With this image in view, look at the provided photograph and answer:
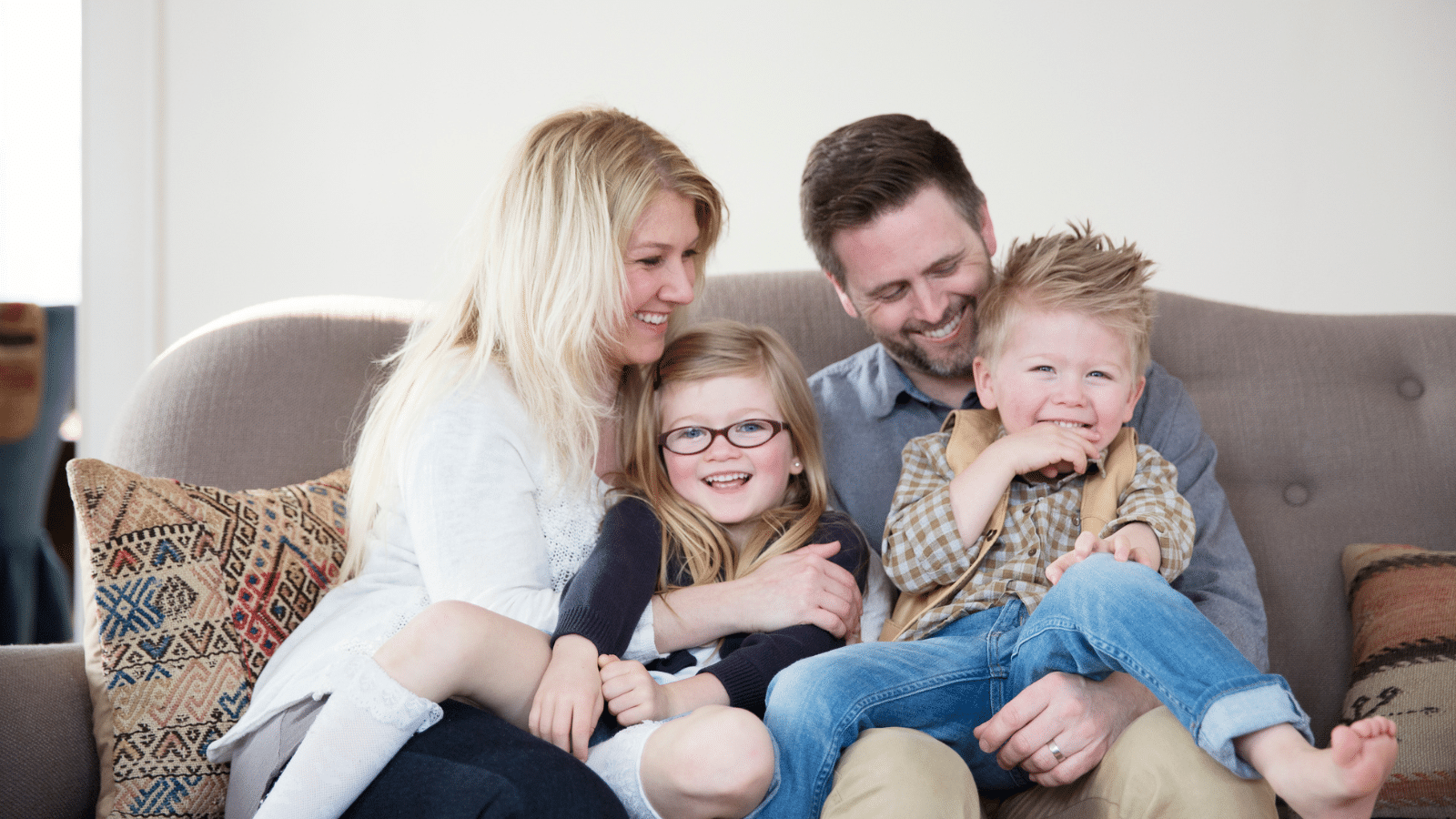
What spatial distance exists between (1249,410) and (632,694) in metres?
1.31

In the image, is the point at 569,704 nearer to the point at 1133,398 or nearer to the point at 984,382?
the point at 984,382

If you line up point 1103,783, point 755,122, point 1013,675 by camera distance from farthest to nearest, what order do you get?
point 755,122
point 1013,675
point 1103,783

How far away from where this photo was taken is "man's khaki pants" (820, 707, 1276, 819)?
1.00 metres

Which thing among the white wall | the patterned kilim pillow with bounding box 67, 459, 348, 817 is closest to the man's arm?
the white wall

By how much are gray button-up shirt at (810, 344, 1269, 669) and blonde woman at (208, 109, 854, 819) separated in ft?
1.19

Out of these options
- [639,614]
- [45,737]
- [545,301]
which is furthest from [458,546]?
[45,737]

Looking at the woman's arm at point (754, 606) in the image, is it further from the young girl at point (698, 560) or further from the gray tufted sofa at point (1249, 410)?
the gray tufted sofa at point (1249, 410)

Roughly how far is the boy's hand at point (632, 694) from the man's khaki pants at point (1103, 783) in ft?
0.70

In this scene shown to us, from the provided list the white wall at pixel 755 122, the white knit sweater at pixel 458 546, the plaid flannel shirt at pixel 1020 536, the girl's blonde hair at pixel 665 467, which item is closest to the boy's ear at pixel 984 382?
the plaid flannel shirt at pixel 1020 536

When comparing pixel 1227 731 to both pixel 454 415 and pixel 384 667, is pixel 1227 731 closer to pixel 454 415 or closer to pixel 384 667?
pixel 384 667

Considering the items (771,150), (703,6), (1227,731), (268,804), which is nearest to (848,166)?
(771,150)

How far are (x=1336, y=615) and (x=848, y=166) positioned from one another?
44.2 inches

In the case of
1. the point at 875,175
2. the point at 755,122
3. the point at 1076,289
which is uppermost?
the point at 755,122

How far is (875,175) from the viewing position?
1705 mm
